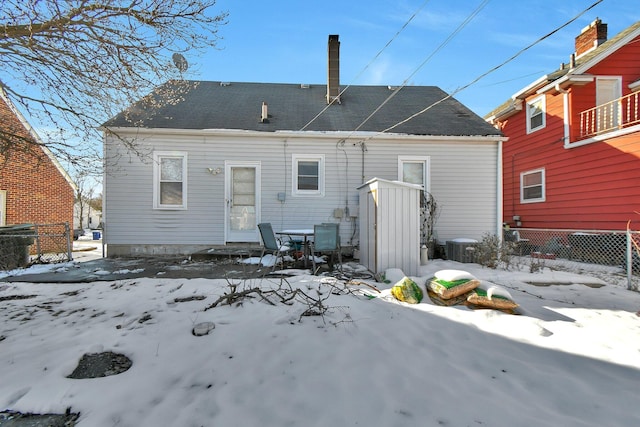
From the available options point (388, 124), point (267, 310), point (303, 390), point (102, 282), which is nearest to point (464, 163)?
point (388, 124)

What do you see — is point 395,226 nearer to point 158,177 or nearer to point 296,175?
point 296,175

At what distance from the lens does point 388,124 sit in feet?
28.5

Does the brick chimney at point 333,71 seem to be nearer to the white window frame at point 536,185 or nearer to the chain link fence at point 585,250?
the chain link fence at point 585,250

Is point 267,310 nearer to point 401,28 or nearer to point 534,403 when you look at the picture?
point 534,403

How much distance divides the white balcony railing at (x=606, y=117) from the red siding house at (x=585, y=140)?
Result: 2cm

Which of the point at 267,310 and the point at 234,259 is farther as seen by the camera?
the point at 234,259

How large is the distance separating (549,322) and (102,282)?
6368 mm

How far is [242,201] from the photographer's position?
8.23 m

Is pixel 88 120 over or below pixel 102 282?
over

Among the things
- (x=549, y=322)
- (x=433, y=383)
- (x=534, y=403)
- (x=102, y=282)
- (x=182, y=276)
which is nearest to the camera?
(x=534, y=403)

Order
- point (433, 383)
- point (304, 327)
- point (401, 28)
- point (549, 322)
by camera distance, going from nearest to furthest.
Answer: point (433, 383) < point (304, 327) < point (549, 322) < point (401, 28)

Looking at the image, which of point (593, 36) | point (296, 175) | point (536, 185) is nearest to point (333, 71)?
point (296, 175)

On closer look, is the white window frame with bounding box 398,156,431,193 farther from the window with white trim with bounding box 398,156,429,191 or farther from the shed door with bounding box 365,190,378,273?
the shed door with bounding box 365,190,378,273

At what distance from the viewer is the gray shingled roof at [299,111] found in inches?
322
